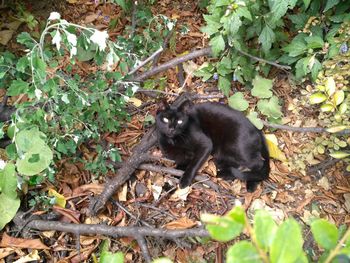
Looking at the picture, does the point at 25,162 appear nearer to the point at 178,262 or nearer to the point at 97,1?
the point at 178,262

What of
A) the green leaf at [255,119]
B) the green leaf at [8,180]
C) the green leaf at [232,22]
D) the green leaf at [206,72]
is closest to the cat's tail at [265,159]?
the green leaf at [255,119]

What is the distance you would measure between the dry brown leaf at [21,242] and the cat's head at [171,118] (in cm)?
108

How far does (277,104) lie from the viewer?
2748mm

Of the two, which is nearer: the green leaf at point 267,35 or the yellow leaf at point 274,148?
the green leaf at point 267,35

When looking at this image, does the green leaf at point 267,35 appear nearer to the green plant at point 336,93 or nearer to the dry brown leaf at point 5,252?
the green plant at point 336,93

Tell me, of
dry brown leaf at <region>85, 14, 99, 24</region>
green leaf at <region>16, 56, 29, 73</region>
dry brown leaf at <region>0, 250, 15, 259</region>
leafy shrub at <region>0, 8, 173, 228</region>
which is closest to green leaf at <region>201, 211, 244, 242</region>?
leafy shrub at <region>0, 8, 173, 228</region>

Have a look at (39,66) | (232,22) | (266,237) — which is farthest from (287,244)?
(232,22)

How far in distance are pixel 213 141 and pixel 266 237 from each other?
2.25m

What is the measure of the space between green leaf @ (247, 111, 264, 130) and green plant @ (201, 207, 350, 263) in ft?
7.27

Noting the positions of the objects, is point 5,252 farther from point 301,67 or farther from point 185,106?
point 301,67

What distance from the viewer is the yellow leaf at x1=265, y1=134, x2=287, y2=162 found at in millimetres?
2641

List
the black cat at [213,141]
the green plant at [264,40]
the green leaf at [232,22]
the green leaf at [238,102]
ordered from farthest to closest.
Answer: the green leaf at [238,102] → the black cat at [213,141] → the green plant at [264,40] → the green leaf at [232,22]

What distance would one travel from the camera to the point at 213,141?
2.77 m

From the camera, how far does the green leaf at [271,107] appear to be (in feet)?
8.90
